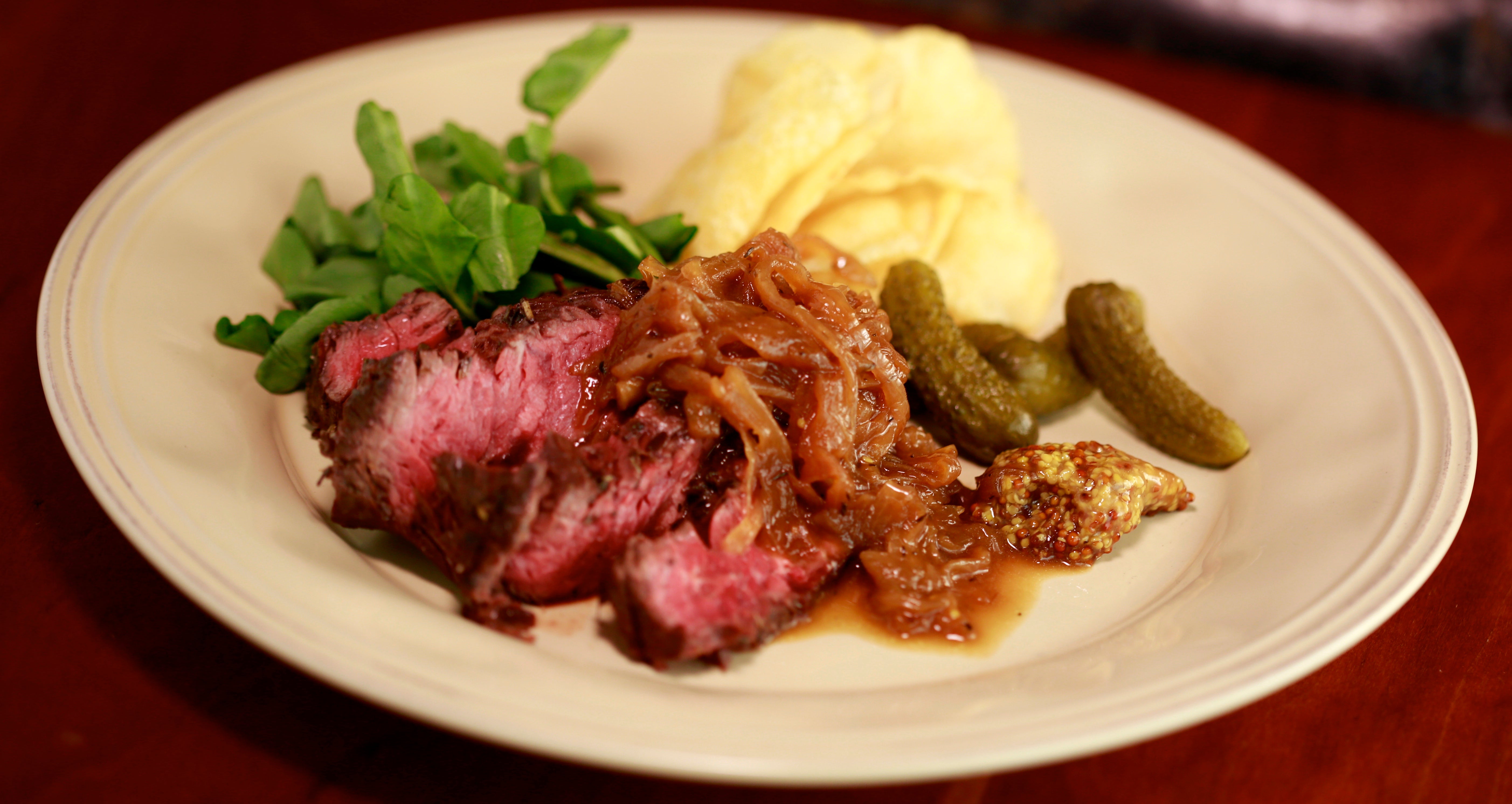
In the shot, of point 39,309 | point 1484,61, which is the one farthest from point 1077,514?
point 1484,61

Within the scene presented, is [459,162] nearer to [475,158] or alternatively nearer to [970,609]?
[475,158]

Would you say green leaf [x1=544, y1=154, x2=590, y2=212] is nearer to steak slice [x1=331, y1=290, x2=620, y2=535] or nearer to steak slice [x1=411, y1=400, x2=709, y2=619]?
steak slice [x1=331, y1=290, x2=620, y2=535]

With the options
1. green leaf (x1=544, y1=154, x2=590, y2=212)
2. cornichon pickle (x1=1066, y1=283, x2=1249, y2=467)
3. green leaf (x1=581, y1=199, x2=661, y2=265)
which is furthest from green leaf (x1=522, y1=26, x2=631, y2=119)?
cornichon pickle (x1=1066, y1=283, x2=1249, y2=467)

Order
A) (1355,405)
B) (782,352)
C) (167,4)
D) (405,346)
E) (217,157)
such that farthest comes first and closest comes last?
(167,4), (217,157), (1355,405), (405,346), (782,352)

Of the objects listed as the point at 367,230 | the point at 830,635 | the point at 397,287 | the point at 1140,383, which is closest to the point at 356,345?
the point at 397,287

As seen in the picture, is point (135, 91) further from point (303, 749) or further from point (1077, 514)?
point (1077, 514)

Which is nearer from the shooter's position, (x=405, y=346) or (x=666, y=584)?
(x=666, y=584)

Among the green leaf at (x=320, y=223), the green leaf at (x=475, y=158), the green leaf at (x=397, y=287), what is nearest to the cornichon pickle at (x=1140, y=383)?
the green leaf at (x=475, y=158)
